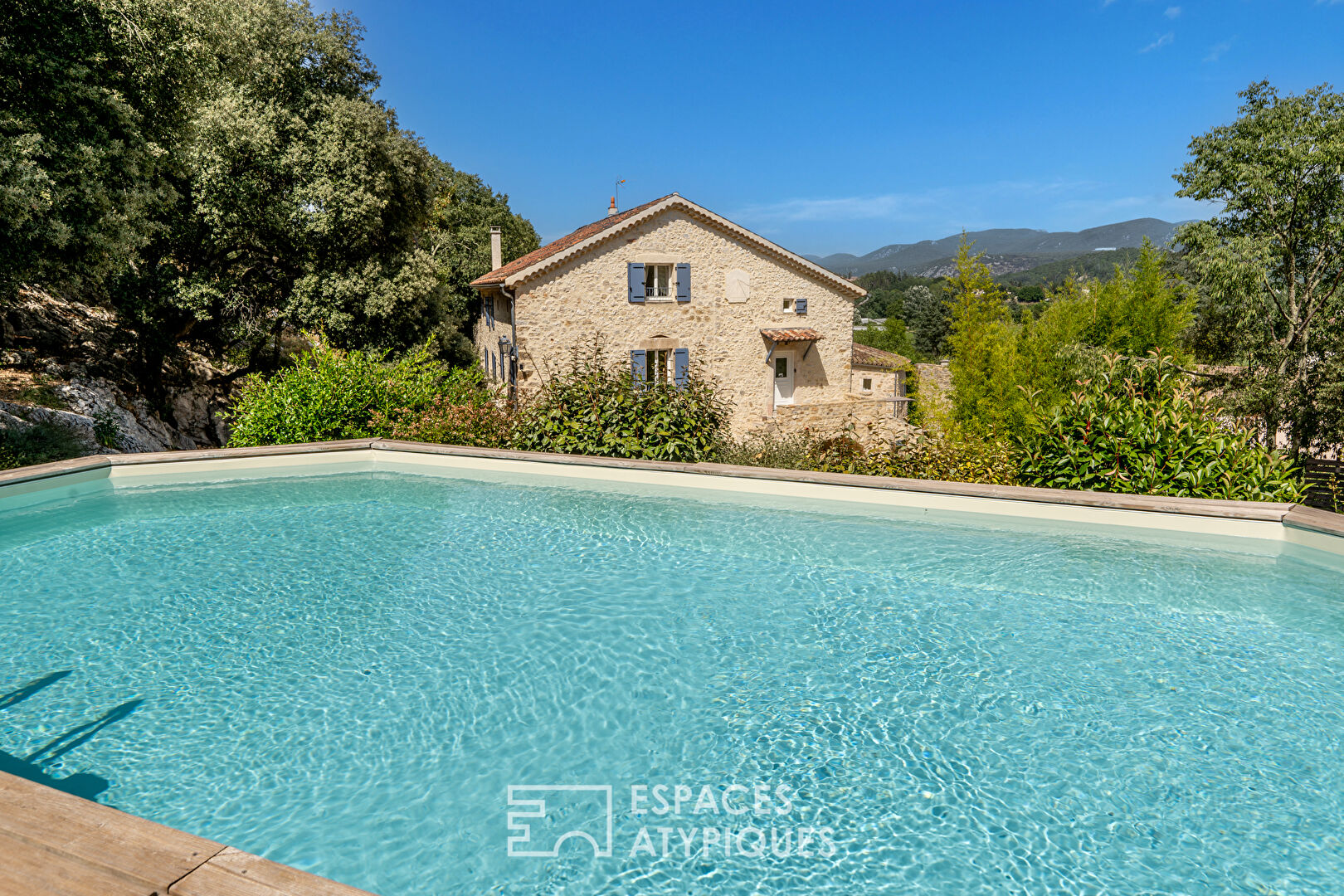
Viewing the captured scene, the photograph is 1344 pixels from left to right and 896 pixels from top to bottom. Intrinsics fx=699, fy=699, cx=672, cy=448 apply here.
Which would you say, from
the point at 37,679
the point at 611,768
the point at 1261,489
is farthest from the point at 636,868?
the point at 1261,489

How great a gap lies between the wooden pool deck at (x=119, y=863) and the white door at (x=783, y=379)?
2436 cm

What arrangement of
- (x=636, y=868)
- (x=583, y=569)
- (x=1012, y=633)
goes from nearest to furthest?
(x=636, y=868), (x=1012, y=633), (x=583, y=569)

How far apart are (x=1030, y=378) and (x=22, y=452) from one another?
2717 centimetres

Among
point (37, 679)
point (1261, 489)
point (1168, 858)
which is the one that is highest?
point (1261, 489)

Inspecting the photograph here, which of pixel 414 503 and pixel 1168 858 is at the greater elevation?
pixel 414 503

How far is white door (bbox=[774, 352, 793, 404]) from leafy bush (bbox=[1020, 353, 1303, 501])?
17662 mm

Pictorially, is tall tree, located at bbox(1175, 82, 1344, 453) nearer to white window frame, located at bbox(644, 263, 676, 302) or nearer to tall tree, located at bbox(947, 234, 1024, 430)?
tall tree, located at bbox(947, 234, 1024, 430)

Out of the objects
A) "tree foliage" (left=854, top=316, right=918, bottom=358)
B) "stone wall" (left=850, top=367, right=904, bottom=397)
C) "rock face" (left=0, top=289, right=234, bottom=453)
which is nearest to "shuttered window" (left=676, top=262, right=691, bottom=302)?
"stone wall" (left=850, top=367, right=904, bottom=397)

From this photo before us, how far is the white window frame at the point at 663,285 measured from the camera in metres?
22.8

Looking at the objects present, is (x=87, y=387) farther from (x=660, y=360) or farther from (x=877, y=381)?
(x=877, y=381)

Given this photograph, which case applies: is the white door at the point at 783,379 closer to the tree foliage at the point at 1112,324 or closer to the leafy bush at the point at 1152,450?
the tree foliage at the point at 1112,324

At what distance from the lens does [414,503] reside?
9.02 meters

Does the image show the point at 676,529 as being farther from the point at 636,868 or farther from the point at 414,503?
the point at 636,868

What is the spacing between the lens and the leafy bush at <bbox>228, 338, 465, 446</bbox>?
1116 centimetres
